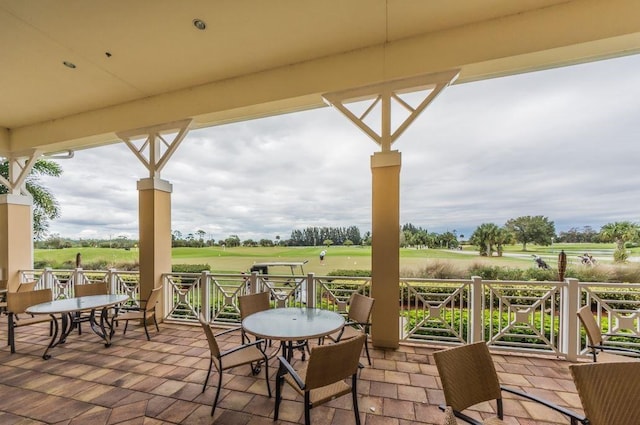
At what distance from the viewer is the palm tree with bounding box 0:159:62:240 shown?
7617mm

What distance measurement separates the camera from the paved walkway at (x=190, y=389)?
2.13 m

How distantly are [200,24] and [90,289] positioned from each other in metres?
4.40

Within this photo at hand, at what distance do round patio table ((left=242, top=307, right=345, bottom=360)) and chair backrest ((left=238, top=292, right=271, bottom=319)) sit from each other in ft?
0.89

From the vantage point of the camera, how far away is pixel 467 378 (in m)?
1.50

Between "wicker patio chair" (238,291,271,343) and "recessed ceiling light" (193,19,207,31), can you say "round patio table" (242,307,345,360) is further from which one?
"recessed ceiling light" (193,19,207,31)

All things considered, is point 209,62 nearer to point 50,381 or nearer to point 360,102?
point 360,102

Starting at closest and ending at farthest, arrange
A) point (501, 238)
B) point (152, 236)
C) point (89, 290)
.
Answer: point (89, 290)
point (152, 236)
point (501, 238)

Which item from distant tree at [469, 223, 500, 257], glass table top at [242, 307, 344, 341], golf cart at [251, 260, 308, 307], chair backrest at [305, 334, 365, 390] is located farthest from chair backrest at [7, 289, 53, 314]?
distant tree at [469, 223, 500, 257]

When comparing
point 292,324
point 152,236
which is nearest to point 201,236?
point 152,236

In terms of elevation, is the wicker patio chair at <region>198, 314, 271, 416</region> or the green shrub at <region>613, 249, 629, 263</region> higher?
the green shrub at <region>613, 249, 629, 263</region>

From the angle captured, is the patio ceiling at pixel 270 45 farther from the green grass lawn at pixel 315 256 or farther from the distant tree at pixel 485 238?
the distant tree at pixel 485 238

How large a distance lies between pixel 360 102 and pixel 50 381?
4934 mm

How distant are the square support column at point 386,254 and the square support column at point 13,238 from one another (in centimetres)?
800

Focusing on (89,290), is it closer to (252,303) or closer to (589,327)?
(252,303)
